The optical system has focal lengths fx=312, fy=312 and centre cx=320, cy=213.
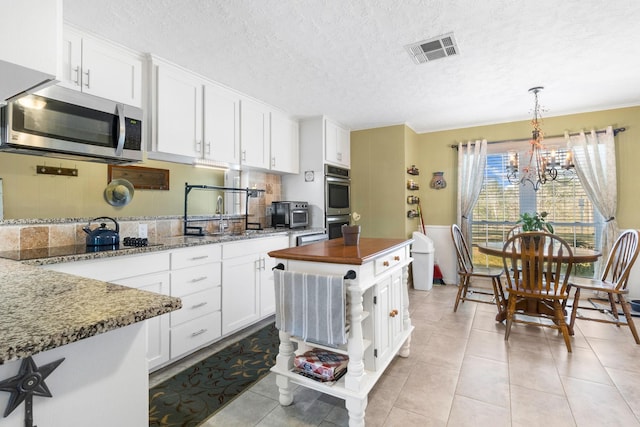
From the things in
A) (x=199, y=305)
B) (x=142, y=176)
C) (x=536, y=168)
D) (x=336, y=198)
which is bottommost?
(x=199, y=305)

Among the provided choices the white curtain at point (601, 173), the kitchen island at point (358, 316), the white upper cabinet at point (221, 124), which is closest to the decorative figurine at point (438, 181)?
the white curtain at point (601, 173)

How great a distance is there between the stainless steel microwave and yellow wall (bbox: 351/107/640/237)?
315 centimetres

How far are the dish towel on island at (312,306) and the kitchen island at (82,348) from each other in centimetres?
88

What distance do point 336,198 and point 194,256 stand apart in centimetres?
240

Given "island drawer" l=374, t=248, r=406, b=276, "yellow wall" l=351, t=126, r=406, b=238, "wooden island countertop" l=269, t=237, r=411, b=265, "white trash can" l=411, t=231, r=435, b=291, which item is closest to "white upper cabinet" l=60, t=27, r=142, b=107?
"wooden island countertop" l=269, t=237, r=411, b=265

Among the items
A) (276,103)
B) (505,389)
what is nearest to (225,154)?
(276,103)

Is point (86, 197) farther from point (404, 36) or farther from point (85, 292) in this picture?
point (404, 36)

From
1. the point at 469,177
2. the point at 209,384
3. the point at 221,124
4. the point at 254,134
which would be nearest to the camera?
the point at 209,384

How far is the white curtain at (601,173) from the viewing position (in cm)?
380

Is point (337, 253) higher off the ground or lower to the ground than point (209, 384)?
higher

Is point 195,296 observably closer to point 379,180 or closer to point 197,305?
point 197,305

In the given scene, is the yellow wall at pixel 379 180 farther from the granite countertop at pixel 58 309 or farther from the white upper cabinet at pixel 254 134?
the granite countertop at pixel 58 309

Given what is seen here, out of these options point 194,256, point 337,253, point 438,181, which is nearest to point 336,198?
point 438,181

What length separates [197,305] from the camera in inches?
95.7
